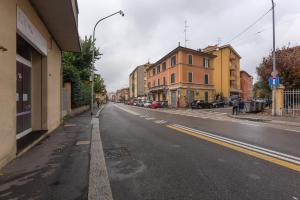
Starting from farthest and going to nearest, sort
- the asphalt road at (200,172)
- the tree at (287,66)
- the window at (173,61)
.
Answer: the window at (173,61) → the tree at (287,66) → the asphalt road at (200,172)

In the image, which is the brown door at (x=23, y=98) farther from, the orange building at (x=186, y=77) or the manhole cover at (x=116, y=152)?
the orange building at (x=186, y=77)

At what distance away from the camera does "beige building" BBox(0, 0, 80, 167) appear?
4.80 meters

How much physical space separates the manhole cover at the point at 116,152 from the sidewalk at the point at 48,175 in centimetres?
53

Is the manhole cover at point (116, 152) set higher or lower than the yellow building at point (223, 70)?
lower

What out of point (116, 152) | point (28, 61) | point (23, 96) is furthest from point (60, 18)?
point (116, 152)

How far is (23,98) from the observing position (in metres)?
7.38

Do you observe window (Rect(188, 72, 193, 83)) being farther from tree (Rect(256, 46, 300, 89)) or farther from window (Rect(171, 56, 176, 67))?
tree (Rect(256, 46, 300, 89))

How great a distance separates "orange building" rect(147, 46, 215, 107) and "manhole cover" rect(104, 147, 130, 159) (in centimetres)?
3149

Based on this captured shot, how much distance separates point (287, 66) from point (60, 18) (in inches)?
824

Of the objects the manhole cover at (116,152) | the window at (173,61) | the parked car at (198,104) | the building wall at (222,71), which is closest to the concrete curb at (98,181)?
the manhole cover at (116,152)

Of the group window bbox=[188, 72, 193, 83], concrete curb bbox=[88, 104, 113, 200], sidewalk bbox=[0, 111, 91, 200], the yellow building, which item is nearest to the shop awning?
sidewalk bbox=[0, 111, 91, 200]

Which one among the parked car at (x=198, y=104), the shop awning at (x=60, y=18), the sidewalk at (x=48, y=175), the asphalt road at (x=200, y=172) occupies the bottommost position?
the sidewalk at (x=48, y=175)

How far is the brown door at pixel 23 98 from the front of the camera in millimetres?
6913

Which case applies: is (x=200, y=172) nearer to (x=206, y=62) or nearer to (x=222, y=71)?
(x=206, y=62)
